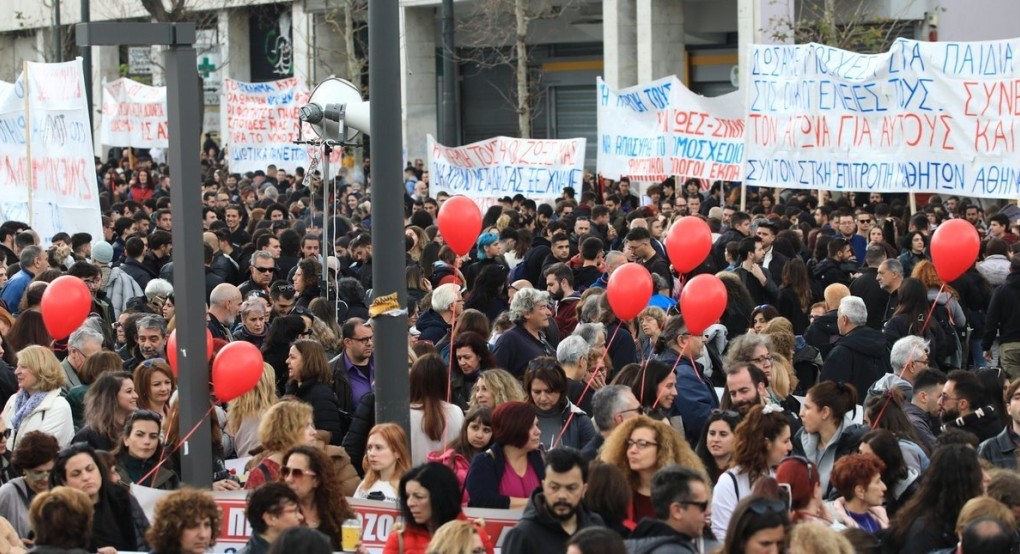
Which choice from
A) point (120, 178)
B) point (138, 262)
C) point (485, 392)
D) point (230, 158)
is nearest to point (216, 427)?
point (485, 392)

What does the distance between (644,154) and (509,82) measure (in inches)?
821

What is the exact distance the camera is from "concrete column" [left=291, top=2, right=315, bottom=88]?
135 feet

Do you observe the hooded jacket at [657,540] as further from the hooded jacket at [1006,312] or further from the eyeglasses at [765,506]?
the hooded jacket at [1006,312]

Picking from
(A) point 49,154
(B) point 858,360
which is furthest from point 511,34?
(B) point 858,360

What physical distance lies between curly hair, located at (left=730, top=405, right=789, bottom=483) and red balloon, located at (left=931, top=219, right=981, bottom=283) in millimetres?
4457

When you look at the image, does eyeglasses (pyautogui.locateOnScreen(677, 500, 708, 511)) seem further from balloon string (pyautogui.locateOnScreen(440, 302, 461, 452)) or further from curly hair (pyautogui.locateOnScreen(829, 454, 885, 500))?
balloon string (pyautogui.locateOnScreen(440, 302, 461, 452))

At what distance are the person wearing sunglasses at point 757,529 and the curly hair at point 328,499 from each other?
1775 mm

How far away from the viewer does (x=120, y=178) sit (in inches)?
1174

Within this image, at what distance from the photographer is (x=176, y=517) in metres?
5.95

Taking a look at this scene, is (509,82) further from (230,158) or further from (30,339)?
(30,339)

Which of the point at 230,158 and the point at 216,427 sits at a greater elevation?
the point at 230,158

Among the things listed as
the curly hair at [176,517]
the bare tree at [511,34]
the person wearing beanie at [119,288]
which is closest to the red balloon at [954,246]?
the person wearing beanie at [119,288]

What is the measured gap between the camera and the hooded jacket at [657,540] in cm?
579

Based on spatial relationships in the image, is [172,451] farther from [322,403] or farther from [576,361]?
[576,361]
